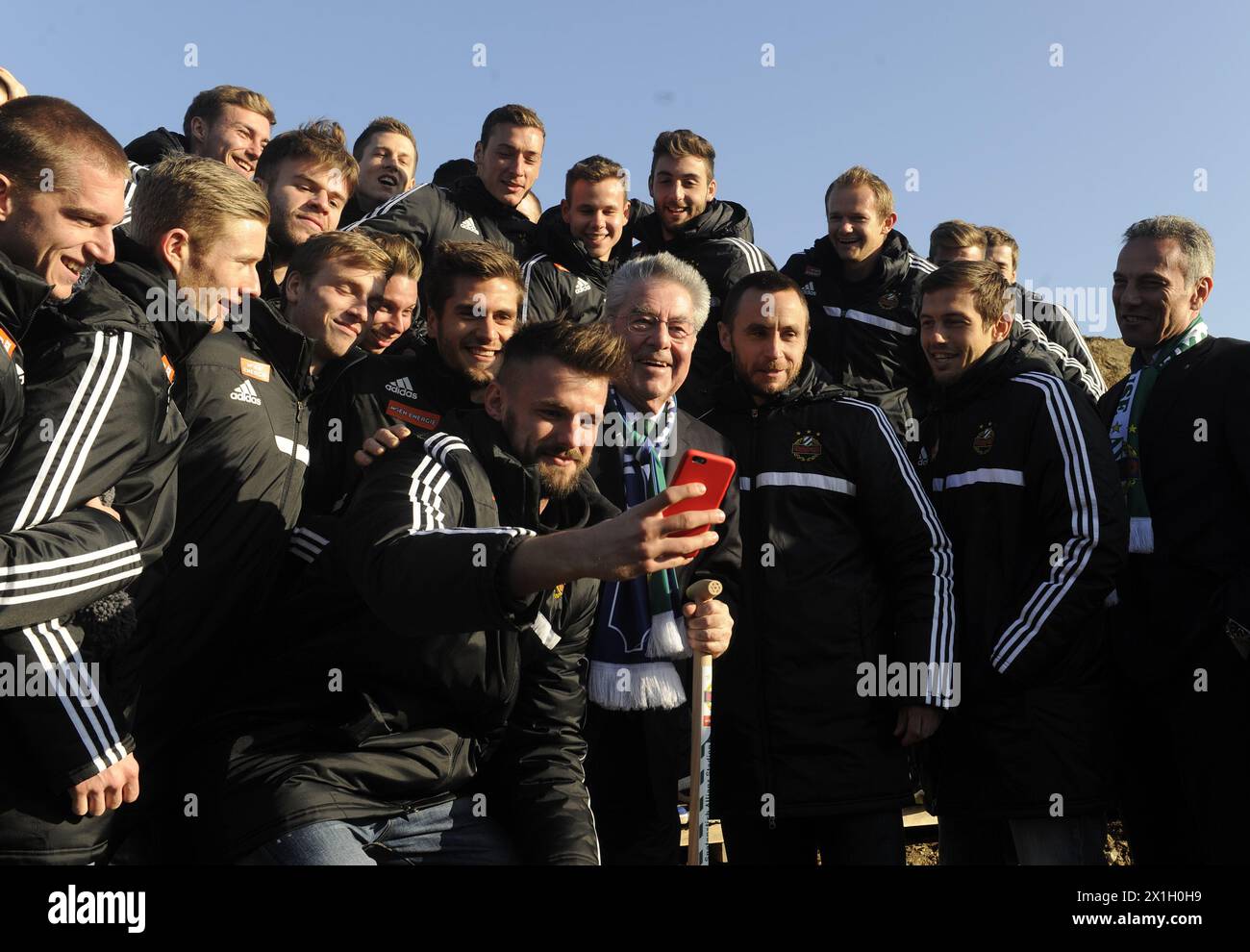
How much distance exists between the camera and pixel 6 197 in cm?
312

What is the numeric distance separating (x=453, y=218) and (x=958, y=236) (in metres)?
3.17

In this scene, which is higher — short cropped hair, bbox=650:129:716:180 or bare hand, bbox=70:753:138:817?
short cropped hair, bbox=650:129:716:180

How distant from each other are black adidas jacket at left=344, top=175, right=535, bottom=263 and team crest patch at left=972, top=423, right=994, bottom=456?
107 inches

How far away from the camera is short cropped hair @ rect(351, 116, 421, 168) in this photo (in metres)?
7.60

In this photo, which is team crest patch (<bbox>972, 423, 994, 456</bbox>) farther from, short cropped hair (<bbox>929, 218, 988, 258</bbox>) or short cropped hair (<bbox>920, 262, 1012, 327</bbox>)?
short cropped hair (<bbox>929, 218, 988, 258</bbox>)

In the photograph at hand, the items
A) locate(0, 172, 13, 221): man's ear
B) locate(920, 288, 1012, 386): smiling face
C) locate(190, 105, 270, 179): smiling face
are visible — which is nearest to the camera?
locate(0, 172, 13, 221): man's ear

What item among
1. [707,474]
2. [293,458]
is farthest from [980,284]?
[293,458]

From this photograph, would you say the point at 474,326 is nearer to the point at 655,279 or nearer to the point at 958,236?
the point at 655,279

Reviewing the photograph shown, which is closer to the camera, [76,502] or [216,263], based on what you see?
[76,502]

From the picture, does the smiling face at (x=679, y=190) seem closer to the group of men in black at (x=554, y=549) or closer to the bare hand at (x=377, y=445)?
the group of men in black at (x=554, y=549)

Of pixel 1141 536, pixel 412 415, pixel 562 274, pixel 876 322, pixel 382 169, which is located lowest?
pixel 1141 536

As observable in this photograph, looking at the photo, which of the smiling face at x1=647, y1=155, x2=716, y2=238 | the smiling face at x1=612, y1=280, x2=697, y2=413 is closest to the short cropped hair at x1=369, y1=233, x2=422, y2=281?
the smiling face at x1=612, y1=280, x2=697, y2=413
